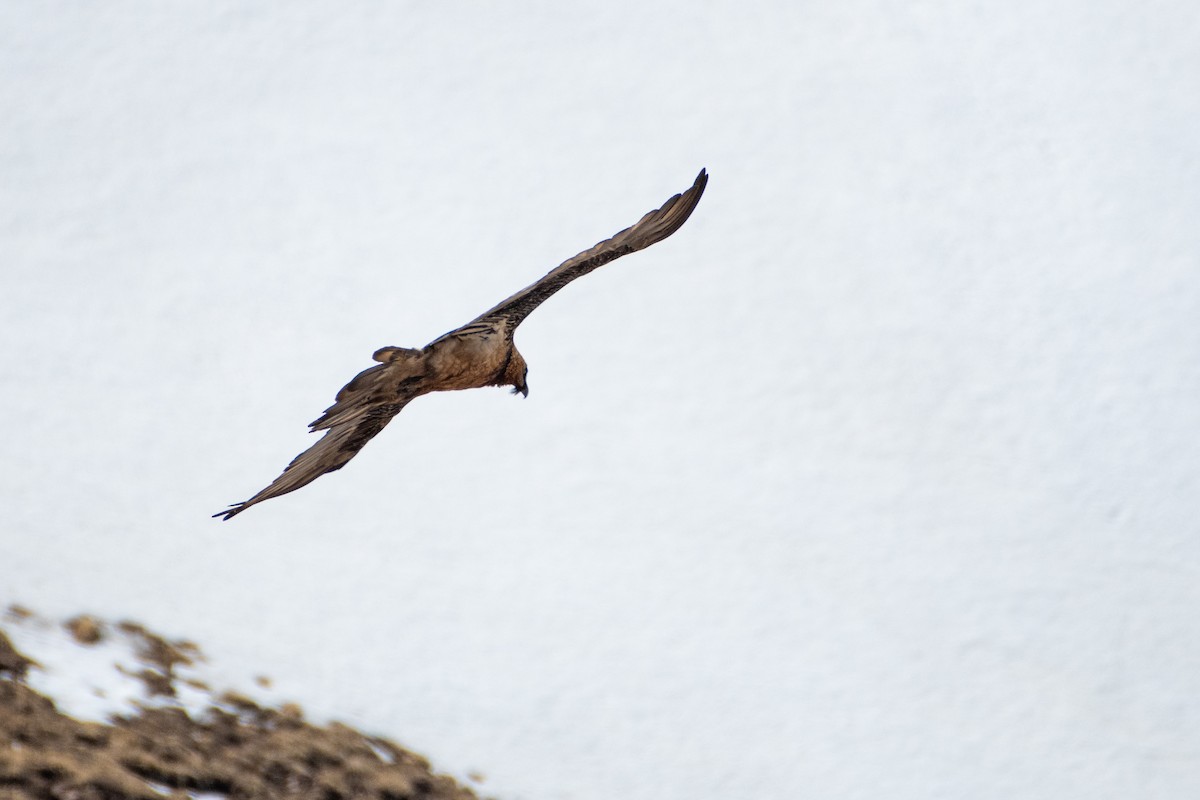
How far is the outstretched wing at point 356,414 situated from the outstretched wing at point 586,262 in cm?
31

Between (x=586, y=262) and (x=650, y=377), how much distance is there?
738 inches

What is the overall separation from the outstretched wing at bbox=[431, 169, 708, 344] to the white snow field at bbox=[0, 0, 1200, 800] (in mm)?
10252

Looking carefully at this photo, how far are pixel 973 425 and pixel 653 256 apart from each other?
22.7ft

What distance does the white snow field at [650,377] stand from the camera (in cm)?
1825

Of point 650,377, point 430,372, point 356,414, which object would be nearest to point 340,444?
point 356,414

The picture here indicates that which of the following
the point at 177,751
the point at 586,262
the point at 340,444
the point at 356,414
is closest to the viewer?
the point at 356,414

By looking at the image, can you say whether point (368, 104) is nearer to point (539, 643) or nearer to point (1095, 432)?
point (539, 643)

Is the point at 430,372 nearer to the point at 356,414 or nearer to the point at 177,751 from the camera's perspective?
the point at 356,414

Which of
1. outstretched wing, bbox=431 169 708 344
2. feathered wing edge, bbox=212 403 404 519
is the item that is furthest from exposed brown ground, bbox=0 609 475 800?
outstretched wing, bbox=431 169 708 344

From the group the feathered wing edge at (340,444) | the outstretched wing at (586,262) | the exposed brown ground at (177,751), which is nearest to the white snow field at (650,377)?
the exposed brown ground at (177,751)

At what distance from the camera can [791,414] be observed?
23906mm

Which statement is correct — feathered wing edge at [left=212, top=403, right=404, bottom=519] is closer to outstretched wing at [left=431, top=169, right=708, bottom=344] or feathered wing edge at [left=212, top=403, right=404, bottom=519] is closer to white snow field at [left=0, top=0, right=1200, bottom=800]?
outstretched wing at [left=431, top=169, right=708, bottom=344]

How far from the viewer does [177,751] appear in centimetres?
1140

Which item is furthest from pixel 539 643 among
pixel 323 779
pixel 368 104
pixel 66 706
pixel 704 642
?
pixel 368 104
